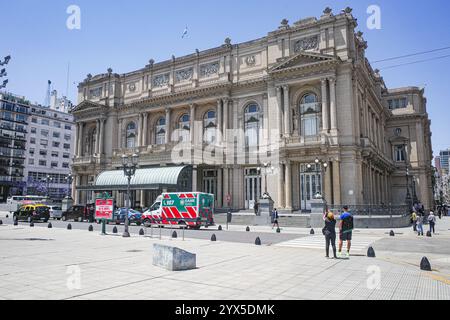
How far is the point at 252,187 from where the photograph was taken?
41844mm

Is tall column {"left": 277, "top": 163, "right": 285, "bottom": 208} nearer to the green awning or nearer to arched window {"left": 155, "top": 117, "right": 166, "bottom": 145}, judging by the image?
the green awning

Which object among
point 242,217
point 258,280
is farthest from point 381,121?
point 258,280

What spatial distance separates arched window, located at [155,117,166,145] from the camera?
50344 millimetres

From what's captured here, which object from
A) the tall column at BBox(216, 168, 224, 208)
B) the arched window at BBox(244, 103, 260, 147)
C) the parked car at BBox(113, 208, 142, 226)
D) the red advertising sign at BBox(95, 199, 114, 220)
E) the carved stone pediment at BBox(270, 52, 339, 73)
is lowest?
the parked car at BBox(113, 208, 142, 226)

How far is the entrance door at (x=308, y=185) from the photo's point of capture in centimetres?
3738

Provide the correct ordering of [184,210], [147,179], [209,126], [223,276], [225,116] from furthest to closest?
[209,126] < [225,116] < [147,179] < [184,210] < [223,276]

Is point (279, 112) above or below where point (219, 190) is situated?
above

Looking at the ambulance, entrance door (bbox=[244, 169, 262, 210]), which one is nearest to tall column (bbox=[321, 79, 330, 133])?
entrance door (bbox=[244, 169, 262, 210])

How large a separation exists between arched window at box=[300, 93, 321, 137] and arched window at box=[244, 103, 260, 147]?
18.9 ft

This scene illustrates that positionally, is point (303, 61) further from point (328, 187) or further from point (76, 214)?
point (76, 214)

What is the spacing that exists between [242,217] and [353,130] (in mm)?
14705

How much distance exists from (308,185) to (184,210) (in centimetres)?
1607

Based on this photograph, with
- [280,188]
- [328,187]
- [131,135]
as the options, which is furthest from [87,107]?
[328,187]
